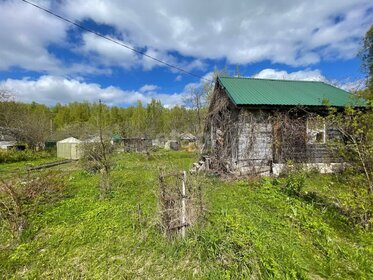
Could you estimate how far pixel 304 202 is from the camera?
5.92m

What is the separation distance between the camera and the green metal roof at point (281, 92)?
1042 centimetres

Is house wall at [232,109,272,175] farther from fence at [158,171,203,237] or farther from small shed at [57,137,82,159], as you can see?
small shed at [57,137,82,159]

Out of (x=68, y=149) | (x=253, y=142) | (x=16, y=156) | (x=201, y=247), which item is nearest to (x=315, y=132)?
(x=253, y=142)

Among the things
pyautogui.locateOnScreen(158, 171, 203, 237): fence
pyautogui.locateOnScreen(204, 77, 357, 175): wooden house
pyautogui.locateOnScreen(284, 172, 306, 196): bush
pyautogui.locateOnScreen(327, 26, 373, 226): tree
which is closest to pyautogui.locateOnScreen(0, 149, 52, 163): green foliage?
pyautogui.locateOnScreen(204, 77, 357, 175): wooden house

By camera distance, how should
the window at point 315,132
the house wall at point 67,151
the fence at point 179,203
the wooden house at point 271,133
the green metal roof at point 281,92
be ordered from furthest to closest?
the house wall at point 67,151 < the window at point 315,132 < the green metal roof at point 281,92 < the wooden house at point 271,133 < the fence at point 179,203

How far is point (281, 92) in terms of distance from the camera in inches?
452

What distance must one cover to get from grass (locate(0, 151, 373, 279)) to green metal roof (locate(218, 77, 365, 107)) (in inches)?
234

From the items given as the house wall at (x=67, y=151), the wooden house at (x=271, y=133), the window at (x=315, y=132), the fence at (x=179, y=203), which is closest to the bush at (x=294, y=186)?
the wooden house at (x=271, y=133)

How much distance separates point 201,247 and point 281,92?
1009 cm

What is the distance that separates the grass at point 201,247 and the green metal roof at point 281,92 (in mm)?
5939

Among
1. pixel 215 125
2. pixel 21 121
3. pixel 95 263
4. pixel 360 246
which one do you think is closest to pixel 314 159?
pixel 215 125

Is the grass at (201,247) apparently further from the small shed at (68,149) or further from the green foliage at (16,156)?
the small shed at (68,149)

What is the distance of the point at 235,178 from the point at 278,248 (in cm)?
573

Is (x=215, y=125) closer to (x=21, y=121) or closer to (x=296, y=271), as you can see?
(x=296, y=271)
